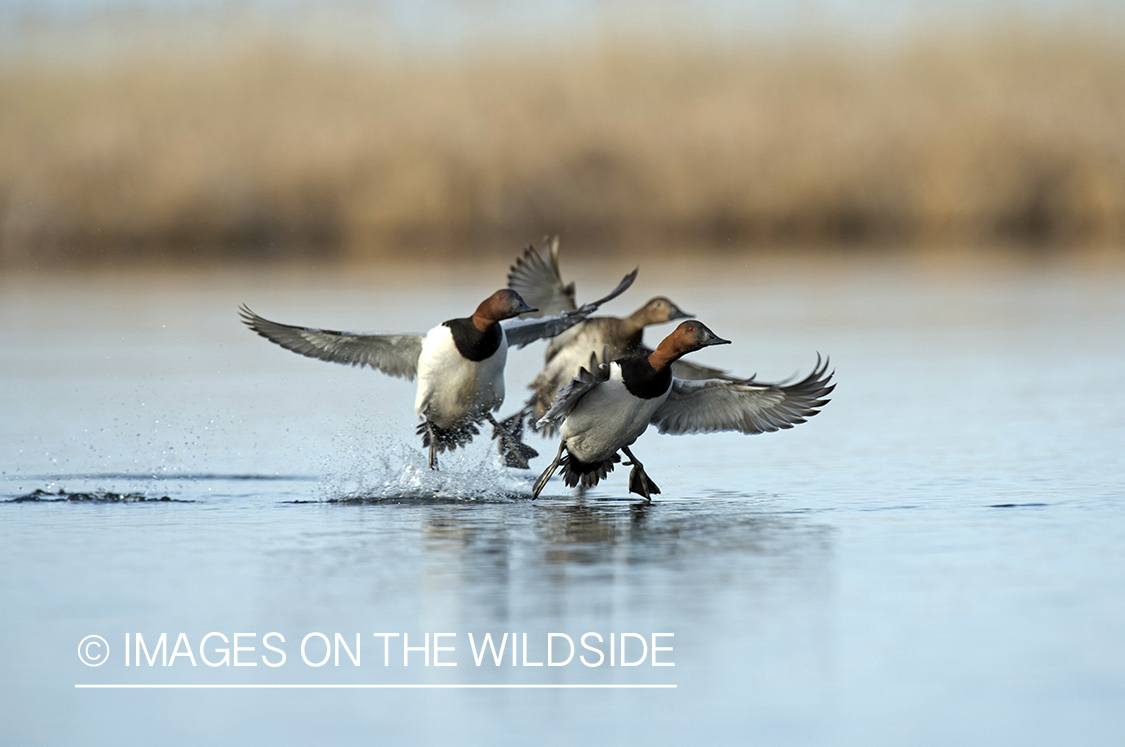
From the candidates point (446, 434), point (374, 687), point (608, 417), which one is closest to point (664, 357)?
point (608, 417)

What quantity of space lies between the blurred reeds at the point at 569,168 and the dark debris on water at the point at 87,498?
62.7 feet

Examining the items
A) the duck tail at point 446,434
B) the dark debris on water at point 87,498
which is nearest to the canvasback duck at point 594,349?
the duck tail at point 446,434

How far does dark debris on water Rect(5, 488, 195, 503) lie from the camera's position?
31.0 feet

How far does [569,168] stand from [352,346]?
18.8 metres

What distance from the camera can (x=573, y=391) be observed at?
8.74 metres

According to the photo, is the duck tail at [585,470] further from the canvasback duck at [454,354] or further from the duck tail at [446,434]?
the duck tail at [446,434]

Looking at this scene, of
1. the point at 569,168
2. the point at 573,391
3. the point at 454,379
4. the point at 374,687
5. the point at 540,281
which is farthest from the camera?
the point at 569,168

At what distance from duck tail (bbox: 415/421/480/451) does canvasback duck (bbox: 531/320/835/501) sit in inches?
41.5

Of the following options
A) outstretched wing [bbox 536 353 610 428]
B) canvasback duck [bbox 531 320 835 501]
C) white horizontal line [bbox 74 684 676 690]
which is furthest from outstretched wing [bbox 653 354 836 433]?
white horizontal line [bbox 74 684 676 690]

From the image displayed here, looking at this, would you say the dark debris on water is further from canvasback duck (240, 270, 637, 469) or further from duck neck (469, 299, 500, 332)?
duck neck (469, 299, 500, 332)

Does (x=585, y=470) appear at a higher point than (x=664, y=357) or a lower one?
lower

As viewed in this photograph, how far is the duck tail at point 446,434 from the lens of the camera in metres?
10.6

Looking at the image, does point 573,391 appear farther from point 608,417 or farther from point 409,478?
point 409,478

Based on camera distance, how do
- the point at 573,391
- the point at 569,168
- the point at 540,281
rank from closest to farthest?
the point at 573,391 < the point at 540,281 < the point at 569,168
